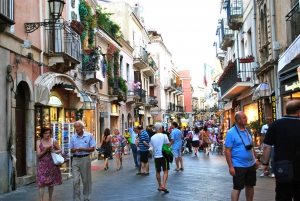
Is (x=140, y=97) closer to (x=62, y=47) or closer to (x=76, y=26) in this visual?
(x=76, y=26)

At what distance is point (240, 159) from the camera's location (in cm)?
643

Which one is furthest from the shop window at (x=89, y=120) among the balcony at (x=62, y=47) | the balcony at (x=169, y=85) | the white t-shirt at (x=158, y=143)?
the balcony at (x=169, y=85)

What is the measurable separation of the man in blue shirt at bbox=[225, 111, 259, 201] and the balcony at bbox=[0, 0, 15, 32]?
6.53 m

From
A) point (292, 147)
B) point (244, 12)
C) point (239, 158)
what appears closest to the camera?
point (292, 147)

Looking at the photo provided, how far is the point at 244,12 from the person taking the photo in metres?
22.1

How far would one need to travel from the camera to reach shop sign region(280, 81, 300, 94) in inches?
502

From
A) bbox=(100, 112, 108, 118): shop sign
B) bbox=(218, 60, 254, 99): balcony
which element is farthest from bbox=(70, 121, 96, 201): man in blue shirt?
bbox=(100, 112, 108, 118): shop sign

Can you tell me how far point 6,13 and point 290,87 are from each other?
30.7 feet

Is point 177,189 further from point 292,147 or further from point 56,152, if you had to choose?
point 292,147

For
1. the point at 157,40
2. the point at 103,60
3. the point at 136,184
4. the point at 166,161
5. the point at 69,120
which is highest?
the point at 157,40

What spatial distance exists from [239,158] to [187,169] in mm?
8231

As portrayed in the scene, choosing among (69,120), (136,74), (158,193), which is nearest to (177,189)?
(158,193)

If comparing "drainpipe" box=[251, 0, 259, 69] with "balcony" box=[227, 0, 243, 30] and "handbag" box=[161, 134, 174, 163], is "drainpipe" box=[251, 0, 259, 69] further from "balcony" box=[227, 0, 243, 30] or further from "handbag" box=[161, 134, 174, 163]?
"handbag" box=[161, 134, 174, 163]

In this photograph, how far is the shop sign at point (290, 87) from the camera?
12742mm
